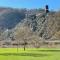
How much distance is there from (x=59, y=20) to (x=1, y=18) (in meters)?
20.1

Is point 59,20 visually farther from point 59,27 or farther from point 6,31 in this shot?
point 6,31

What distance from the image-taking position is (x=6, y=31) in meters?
74.0

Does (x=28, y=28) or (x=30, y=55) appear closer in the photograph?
(x=30, y=55)

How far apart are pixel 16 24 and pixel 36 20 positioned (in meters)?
14.2

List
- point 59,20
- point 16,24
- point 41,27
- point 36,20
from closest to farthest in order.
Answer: point 59,20
point 16,24
point 41,27
point 36,20

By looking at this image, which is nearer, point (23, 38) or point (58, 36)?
point (23, 38)

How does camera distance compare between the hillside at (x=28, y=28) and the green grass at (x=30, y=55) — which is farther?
the hillside at (x=28, y=28)

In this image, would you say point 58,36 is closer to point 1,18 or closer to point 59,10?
point 59,10

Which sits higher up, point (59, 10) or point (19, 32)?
point (59, 10)

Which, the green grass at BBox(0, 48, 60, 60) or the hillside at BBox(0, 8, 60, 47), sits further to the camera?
the hillside at BBox(0, 8, 60, 47)

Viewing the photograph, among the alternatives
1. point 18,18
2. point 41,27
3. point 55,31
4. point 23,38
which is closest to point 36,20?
point 41,27

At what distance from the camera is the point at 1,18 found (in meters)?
73.8

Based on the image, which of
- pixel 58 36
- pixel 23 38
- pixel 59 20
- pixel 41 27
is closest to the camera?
pixel 23 38

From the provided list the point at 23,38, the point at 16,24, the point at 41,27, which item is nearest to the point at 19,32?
the point at 23,38
